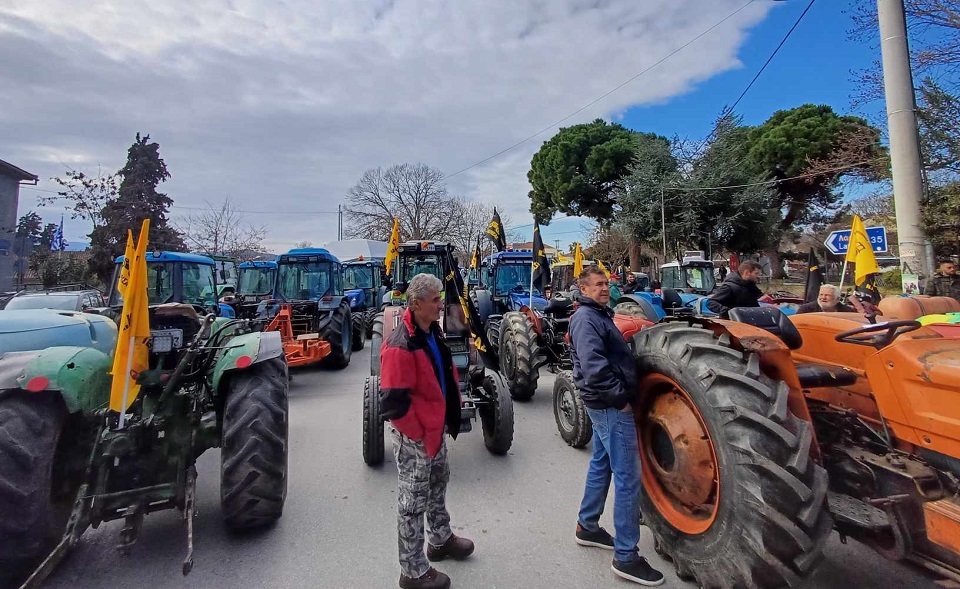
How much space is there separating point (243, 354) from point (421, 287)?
5.18 ft

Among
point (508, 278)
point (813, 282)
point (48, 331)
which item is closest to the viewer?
point (48, 331)

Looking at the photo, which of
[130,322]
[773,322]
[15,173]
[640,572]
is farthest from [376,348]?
[15,173]

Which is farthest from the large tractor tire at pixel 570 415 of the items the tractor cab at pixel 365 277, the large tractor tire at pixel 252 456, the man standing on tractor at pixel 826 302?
the tractor cab at pixel 365 277

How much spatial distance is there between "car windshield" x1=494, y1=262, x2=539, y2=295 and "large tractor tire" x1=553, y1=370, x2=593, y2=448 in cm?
536

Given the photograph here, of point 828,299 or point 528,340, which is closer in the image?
point 828,299

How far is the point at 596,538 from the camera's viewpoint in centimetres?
295

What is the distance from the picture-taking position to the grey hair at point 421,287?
262 centimetres

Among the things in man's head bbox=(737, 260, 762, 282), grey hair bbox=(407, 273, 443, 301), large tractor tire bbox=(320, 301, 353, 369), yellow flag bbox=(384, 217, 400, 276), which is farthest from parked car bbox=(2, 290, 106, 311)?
man's head bbox=(737, 260, 762, 282)

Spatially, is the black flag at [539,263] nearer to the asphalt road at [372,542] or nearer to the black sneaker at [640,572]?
the asphalt road at [372,542]

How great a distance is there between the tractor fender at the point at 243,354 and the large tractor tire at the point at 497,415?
6.86 ft

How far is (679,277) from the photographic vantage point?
15852 mm

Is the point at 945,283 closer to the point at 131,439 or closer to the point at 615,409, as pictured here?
the point at 615,409

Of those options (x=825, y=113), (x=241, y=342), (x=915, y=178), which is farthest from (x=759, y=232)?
(x=241, y=342)

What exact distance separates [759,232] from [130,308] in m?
25.0
